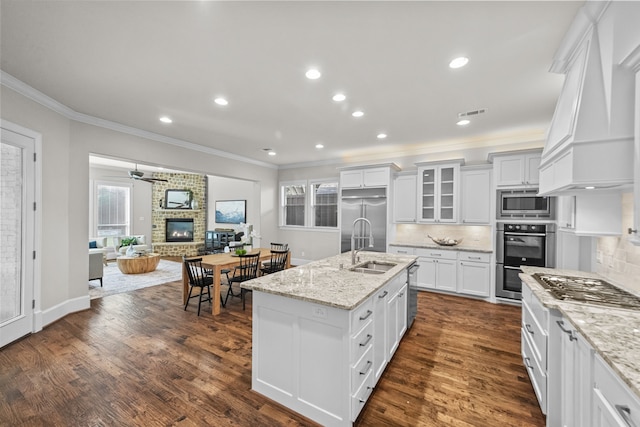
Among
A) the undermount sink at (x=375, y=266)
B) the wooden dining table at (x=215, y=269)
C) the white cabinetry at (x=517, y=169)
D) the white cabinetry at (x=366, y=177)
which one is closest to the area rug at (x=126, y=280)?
the wooden dining table at (x=215, y=269)

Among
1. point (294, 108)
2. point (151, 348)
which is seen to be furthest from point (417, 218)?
point (151, 348)

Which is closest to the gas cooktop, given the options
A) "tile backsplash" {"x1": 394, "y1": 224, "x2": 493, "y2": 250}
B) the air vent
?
the air vent

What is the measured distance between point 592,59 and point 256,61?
8.16 ft

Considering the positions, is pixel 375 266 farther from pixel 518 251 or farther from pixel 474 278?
pixel 518 251

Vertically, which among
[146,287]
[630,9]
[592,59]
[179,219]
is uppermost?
[630,9]

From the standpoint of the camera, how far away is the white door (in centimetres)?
290

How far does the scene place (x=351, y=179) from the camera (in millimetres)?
5766

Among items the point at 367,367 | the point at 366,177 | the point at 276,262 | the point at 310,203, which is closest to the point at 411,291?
the point at 367,367

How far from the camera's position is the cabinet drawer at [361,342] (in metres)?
1.72

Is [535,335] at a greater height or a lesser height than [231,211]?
lesser

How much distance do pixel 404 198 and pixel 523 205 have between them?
1.94 meters

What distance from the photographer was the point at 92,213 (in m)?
7.81

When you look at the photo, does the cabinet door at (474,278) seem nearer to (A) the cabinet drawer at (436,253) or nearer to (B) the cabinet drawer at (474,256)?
(B) the cabinet drawer at (474,256)

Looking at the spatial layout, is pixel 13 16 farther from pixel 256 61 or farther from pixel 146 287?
pixel 146 287
